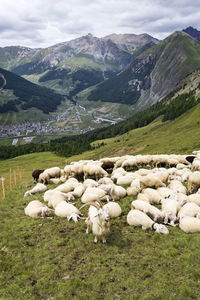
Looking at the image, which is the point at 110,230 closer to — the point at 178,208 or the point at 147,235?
the point at 147,235

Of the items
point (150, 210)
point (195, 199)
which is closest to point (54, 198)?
point (150, 210)

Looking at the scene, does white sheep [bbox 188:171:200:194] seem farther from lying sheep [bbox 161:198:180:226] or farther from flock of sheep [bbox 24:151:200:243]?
lying sheep [bbox 161:198:180:226]

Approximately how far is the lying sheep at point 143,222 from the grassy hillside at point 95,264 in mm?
471

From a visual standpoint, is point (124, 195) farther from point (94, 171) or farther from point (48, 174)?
point (48, 174)

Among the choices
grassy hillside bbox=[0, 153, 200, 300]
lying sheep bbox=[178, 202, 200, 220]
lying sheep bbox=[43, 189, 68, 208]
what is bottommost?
grassy hillside bbox=[0, 153, 200, 300]

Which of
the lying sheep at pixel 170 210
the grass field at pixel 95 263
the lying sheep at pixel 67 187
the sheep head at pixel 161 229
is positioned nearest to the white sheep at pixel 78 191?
the lying sheep at pixel 67 187

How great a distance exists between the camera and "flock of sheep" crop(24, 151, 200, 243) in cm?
1745

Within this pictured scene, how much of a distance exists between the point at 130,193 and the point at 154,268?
11.7m

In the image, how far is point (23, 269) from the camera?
13.8 m

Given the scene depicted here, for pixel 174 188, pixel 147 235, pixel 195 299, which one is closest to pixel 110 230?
pixel 147 235

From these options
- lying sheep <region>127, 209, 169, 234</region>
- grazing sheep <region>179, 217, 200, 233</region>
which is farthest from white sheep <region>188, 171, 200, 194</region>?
lying sheep <region>127, 209, 169, 234</region>

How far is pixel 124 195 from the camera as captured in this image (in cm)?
2467

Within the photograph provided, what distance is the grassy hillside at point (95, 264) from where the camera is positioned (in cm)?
1186

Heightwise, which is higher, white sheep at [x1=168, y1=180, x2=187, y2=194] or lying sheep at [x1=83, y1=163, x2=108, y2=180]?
lying sheep at [x1=83, y1=163, x2=108, y2=180]
